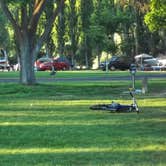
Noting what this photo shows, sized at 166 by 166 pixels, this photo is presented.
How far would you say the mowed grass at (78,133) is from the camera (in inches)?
427

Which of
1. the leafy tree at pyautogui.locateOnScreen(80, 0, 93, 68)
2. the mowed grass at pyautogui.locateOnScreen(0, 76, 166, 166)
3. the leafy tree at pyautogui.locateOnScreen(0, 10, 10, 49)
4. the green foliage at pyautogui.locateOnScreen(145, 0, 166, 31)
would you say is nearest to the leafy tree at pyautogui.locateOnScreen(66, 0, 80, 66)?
the leafy tree at pyautogui.locateOnScreen(80, 0, 93, 68)

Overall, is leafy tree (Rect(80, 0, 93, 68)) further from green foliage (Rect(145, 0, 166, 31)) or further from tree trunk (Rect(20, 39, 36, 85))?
green foliage (Rect(145, 0, 166, 31))

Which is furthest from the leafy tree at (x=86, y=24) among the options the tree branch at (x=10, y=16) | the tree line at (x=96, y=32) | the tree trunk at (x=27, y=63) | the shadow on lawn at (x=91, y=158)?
the shadow on lawn at (x=91, y=158)

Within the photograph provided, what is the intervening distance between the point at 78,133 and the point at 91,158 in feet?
10.7

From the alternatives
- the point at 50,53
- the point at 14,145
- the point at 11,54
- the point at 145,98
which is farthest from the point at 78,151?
the point at 11,54

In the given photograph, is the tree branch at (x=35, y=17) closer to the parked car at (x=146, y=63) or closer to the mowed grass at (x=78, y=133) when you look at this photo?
the mowed grass at (x=78, y=133)

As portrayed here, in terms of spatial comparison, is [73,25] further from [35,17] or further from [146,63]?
[35,17]

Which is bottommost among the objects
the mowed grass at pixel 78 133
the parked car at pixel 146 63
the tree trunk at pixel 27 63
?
the parked car at pixel 146 63

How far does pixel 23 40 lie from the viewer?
30.5 m

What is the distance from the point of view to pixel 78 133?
14094 mm

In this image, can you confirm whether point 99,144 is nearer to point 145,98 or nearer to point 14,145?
point 14,145

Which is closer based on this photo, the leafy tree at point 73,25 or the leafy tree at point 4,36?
the leafy tree at point 73,25

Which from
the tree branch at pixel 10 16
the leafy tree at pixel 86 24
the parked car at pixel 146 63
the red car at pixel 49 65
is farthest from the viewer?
the leafy tree at pixel 86 24

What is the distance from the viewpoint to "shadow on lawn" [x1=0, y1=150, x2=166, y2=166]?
10.4 meters
